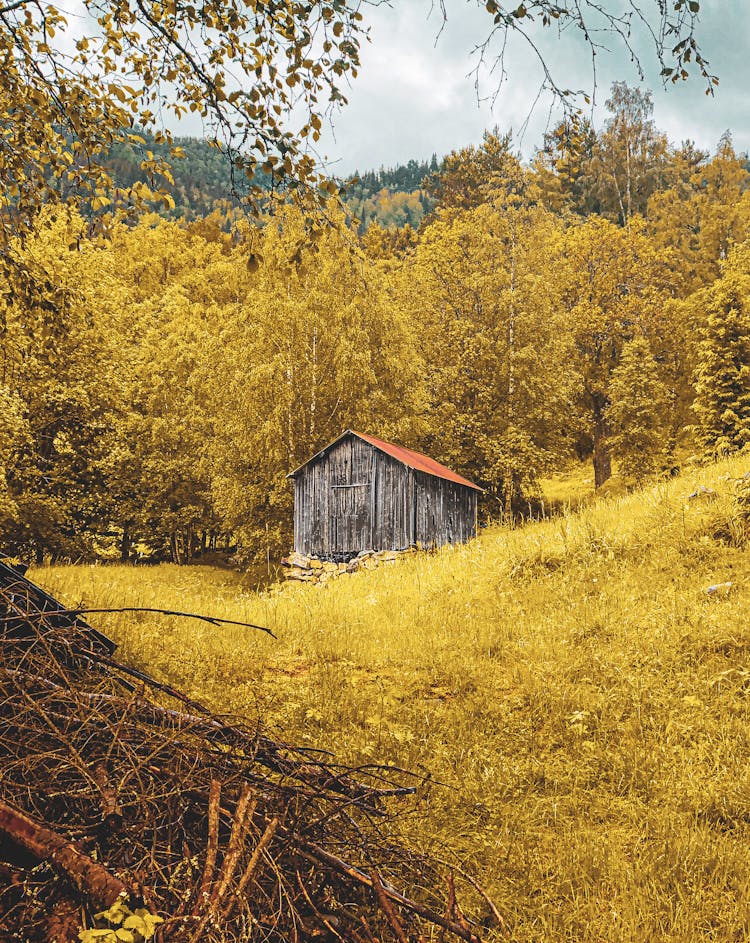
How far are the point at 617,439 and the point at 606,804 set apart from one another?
2731cm

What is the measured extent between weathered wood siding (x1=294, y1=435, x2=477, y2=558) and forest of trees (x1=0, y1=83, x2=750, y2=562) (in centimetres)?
247

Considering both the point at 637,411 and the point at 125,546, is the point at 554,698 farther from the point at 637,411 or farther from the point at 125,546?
the point at 125,546

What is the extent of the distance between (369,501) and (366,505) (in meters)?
0.20

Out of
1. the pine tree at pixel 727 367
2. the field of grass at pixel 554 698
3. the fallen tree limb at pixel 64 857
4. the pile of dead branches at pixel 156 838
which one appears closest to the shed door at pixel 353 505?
the field of grass at pixel 554 698

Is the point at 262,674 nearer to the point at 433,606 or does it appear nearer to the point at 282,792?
the point at 433,606

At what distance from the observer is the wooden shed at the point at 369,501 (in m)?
21.2

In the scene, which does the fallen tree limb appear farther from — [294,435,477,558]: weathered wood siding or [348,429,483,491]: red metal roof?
[294,435,477,558]: weathered wood siding

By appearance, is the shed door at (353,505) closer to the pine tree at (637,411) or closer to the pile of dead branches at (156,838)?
the pine tree at (637,411)

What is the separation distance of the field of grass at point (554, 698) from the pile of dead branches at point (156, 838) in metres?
1.24

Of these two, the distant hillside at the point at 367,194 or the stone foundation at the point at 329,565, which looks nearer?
the stone foundation at the point at 329,565

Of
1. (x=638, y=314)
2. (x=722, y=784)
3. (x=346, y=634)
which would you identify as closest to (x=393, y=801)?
(x=722, y=784)

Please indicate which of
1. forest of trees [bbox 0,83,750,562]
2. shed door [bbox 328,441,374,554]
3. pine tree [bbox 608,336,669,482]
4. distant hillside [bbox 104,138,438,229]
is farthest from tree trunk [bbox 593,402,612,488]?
distant hillside [bbox 104,138,438,229]

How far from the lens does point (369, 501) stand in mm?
21766

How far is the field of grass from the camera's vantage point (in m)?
3.73
